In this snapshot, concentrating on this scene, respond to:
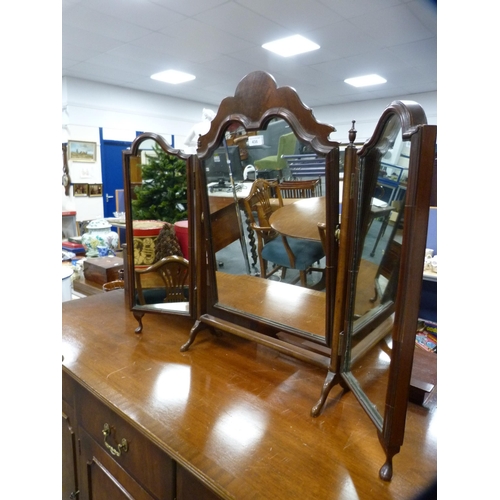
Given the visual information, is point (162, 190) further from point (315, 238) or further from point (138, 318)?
point (315, 238)

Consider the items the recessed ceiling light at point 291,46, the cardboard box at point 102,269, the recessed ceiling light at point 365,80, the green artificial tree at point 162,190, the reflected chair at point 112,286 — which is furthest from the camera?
the recessed ceiling light at point 365,80

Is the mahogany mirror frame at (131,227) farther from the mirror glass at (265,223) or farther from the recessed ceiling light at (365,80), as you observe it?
the recessed ceiling light at (365,80)

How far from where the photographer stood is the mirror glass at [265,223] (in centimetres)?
90

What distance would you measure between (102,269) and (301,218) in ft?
4.54

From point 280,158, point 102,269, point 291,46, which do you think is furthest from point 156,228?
point 291,46

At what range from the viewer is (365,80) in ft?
17.6

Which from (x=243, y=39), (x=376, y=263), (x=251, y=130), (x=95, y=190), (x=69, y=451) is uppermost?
Result: (x=243, y=39)

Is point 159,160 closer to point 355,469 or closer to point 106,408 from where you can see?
point 106,408

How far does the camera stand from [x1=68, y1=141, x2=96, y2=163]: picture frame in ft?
17.8

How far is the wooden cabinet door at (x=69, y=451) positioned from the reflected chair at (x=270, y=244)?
0.70m

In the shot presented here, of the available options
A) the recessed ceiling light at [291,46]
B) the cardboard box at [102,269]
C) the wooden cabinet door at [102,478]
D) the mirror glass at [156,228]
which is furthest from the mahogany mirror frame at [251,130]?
the recessed ceiling light at [291,46]
